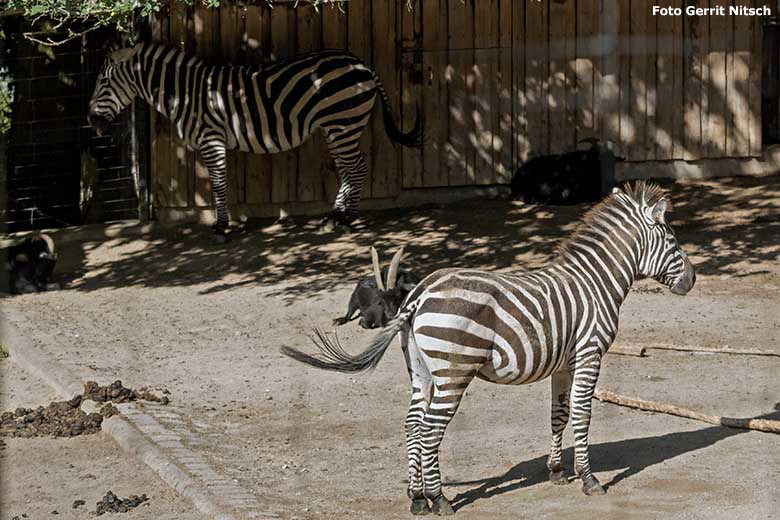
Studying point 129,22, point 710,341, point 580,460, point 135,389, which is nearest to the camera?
point 580,460

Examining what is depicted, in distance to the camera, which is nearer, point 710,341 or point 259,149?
point 710,341

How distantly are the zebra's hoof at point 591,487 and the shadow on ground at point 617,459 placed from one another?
4.7 inches

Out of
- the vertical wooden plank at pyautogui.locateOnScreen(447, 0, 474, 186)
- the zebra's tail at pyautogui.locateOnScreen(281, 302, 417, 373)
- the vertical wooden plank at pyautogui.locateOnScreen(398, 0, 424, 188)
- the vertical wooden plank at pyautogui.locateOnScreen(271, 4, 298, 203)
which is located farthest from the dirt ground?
the vertical wooden plank at pyautogui.locateOnScreen(398, 0, 424, 188)

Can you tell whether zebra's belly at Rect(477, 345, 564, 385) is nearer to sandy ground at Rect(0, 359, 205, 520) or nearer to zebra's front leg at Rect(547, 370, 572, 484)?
zebra's front leg at Rect(547, 370, 572, 484)

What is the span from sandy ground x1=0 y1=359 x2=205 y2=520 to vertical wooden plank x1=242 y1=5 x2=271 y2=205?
7199 mm

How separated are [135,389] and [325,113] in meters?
5.91

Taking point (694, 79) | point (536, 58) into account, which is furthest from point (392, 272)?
point (694, 79)

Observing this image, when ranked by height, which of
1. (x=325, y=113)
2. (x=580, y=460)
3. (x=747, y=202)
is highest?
(x=325, y=113)

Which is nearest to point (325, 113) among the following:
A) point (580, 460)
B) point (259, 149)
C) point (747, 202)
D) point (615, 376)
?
point (259, 149)

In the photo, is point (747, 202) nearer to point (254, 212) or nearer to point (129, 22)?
point (254, 212)

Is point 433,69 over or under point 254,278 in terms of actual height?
over

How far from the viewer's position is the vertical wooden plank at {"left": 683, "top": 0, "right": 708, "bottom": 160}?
664 inches

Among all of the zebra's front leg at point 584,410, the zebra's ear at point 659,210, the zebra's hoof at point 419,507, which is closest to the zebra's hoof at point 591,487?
the zebra's front leg at point 584,410

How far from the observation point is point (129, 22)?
603 inches
